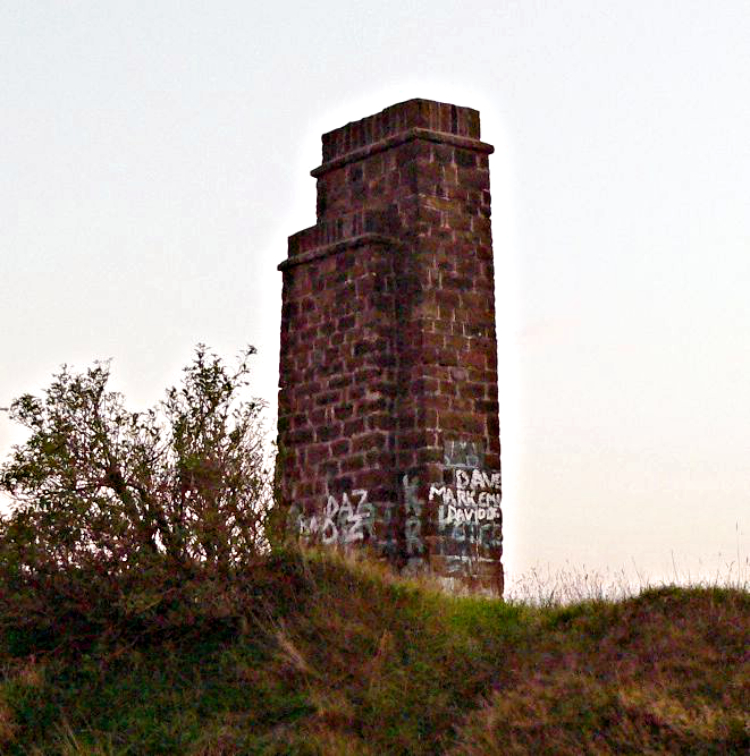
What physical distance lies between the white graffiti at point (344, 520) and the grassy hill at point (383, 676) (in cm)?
207

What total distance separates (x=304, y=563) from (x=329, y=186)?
20.1ft

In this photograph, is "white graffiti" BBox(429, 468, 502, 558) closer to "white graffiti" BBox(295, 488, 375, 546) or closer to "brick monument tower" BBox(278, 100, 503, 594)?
"brick monument tower" BBox(278, 100, 503, 594)

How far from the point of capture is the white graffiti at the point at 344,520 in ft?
49.1

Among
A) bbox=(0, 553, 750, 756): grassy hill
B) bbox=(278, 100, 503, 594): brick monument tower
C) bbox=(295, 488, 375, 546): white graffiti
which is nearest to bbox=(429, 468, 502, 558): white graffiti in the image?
bbox=(278, 100, 503, 594): brick monument tower

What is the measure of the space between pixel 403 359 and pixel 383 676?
5.14 metres

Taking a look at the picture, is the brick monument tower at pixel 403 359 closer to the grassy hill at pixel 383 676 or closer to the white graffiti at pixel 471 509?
the white graffiti at pixel 471 509

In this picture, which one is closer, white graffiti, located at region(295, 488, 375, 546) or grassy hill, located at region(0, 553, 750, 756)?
grassy hill, located at region(0, 553, 750, 756)

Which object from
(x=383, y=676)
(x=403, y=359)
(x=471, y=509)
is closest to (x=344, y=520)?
(x=471, y=509)

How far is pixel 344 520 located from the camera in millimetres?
15258

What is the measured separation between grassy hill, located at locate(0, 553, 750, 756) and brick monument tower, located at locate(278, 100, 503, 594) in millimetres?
2057

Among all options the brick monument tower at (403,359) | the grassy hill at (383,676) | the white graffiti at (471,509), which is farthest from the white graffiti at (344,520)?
the grassy hill at (383,676)

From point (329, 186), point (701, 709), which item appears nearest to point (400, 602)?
point (701, 709)

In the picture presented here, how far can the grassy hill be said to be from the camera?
9.76 meters

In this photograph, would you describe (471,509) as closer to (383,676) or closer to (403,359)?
(403,359)
